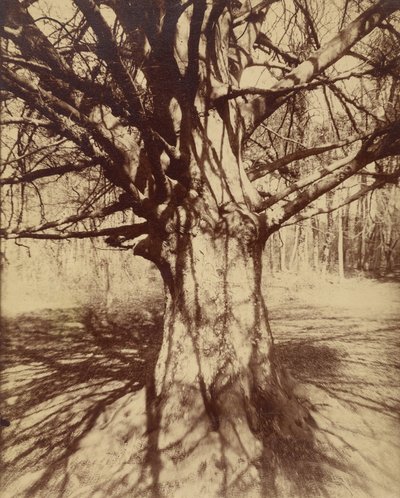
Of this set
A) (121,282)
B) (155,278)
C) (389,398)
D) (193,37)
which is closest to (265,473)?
(389,398)

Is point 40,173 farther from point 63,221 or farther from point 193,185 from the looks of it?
point 193,185

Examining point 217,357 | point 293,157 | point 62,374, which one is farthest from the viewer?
point 62,374

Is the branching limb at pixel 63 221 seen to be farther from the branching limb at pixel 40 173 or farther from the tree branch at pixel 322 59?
the tree branch at pixel 322 59

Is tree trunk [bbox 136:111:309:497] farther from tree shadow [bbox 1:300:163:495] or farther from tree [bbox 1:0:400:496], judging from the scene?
tree shadow [bbox 1:300:163:495]

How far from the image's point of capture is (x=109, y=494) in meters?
2.38

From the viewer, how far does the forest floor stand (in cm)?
254

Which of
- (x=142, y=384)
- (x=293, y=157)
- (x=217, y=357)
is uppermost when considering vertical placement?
(x=293, y=157)

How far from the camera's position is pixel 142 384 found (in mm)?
4160

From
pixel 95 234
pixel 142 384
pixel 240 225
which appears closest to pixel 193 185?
pixel 240 225

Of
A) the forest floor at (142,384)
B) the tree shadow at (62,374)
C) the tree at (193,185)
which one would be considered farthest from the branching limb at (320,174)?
the tree shadow at (62,374)

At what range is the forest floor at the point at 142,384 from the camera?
2.54 meters

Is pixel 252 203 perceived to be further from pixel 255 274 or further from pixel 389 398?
pixel 389 398

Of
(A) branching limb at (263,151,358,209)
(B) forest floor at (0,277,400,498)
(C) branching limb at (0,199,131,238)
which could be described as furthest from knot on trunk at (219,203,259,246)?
(B) forest floor at (0,277,400,498)

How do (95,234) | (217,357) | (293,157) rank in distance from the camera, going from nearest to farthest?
(217,357) → (95,234) → (293,157)
